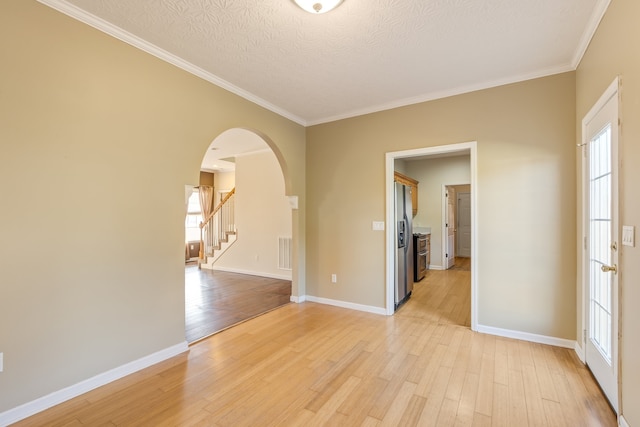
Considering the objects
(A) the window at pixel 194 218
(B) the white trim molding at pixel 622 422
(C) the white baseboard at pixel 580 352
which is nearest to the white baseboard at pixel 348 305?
(C) the white baseboard at pixel 580 352

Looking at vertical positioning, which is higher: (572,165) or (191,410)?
(572,165)

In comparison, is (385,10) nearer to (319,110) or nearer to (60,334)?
(319,110)

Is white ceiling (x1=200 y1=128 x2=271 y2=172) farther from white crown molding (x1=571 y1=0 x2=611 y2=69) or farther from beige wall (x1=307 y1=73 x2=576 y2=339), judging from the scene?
white crown molding (x1=571 y1=0 x2=611 y2=69)

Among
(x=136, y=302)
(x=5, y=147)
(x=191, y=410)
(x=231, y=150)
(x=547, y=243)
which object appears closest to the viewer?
(x=5, y=147)

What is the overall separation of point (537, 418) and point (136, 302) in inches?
122

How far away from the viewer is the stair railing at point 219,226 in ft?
23.1

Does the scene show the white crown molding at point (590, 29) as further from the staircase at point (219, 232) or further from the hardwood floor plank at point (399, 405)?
the staircase at point (219, 232)

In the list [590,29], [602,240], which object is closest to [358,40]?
[590,29]

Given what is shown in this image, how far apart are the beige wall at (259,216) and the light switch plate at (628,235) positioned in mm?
4999

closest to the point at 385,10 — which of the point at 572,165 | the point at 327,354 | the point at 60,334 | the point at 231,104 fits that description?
the point at 231,104

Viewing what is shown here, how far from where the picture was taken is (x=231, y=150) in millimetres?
6332

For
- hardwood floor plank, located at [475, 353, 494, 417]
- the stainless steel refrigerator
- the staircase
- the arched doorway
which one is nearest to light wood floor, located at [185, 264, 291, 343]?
the arched doorway

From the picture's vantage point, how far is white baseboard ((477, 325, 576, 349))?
2.81 m

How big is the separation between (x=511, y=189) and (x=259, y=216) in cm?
486
